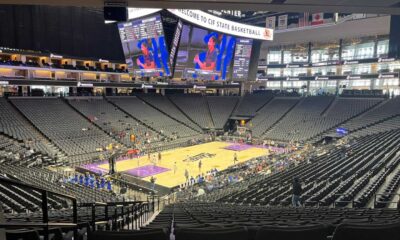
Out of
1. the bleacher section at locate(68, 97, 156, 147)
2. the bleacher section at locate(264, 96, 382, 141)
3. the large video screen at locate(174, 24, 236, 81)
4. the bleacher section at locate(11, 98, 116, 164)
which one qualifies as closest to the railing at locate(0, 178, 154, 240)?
the bleacher section at locate(11, 98, 116, 164)

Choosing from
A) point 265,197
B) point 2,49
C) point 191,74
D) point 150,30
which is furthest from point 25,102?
point 265,197

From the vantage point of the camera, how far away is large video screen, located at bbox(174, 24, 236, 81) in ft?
125

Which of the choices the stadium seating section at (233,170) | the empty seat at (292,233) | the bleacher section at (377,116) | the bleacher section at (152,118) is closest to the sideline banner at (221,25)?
the stadium seating section at (233,170)

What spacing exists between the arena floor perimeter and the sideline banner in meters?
15.8

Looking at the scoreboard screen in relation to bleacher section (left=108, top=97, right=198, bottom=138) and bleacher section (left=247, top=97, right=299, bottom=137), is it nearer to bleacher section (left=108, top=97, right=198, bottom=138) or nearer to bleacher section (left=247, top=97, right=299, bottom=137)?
bleacher section (left=247, top=97, right=299, bottom=137)

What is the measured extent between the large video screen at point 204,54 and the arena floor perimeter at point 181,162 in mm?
10206

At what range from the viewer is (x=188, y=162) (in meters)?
30.5

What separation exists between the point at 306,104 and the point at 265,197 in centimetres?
3768

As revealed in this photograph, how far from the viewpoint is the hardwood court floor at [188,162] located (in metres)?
25.6

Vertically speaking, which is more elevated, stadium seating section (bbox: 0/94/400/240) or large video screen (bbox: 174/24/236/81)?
large video screen (bbox: 174/24/236/81)

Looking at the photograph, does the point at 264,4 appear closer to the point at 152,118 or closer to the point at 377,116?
the point at 152,118

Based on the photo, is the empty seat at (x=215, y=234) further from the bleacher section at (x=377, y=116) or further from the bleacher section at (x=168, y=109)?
the bleacher section at (x=168, y=109)

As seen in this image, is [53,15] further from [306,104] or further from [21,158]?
[306,104]

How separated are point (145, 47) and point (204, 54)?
8519mm
